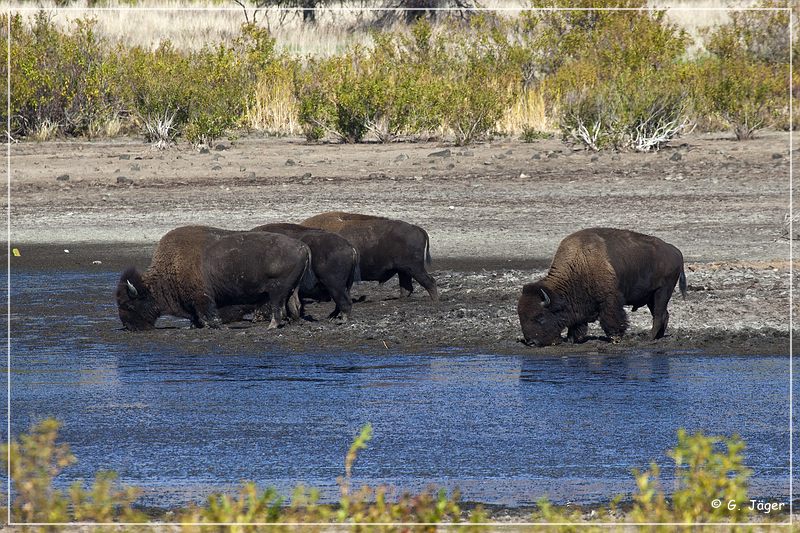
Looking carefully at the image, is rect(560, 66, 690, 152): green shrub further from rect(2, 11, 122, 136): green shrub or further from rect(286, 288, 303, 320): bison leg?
rect(286, 288, 303, 320): bison leg

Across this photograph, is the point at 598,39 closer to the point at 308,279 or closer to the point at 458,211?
the point at 458,211

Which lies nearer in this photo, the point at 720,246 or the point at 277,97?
the point at 720,246

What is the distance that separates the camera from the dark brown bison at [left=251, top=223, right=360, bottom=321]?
42.8 ft

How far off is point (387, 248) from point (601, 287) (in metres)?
3.11

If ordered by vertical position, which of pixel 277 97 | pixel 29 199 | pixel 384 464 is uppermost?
pixel 277 97

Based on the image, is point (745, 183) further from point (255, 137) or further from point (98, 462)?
point (98, 462)

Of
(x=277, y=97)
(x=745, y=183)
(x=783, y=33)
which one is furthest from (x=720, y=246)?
(x=783, y=33)

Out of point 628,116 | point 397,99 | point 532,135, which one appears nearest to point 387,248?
point 628,116

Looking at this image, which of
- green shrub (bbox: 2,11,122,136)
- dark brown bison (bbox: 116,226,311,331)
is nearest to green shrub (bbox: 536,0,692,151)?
green shrub (bbox: 2,11,122,136)

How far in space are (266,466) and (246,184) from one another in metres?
15.6

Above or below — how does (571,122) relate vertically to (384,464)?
above

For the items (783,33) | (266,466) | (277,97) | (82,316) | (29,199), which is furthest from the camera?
(783,33)

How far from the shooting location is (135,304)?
12.6 m

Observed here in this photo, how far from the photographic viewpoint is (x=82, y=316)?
43.2 ft
